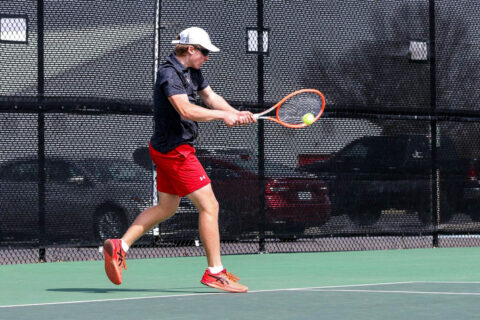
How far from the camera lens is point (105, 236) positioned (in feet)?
34.0

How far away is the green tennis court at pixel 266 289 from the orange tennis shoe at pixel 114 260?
109 mm

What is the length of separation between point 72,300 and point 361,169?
5.45 meters

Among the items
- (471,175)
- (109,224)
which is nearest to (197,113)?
(109,224)

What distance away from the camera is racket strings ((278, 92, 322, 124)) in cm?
862

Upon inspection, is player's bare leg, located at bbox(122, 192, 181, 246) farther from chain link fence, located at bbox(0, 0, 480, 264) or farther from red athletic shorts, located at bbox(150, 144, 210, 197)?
chain link fence, located at bbox(0, 0, 480, 264)

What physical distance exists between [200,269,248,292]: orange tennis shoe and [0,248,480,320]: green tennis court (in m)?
0.07

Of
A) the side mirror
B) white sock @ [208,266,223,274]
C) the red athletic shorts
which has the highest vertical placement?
the red athletic shorts

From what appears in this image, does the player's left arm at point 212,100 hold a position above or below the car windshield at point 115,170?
above

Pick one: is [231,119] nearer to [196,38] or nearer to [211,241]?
[196,38]

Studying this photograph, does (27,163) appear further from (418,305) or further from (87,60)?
(418,305)

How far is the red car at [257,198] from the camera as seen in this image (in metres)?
11.0

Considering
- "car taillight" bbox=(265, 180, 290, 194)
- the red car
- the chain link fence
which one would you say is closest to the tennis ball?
A: the chain link fence

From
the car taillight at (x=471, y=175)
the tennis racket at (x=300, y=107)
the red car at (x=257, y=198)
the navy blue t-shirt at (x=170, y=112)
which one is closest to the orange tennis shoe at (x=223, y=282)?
the navy blue t-shirt at (x=170, y=112)

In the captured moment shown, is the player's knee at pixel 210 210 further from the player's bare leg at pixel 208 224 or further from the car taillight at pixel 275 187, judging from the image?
the car taillight at pixel 275 187
